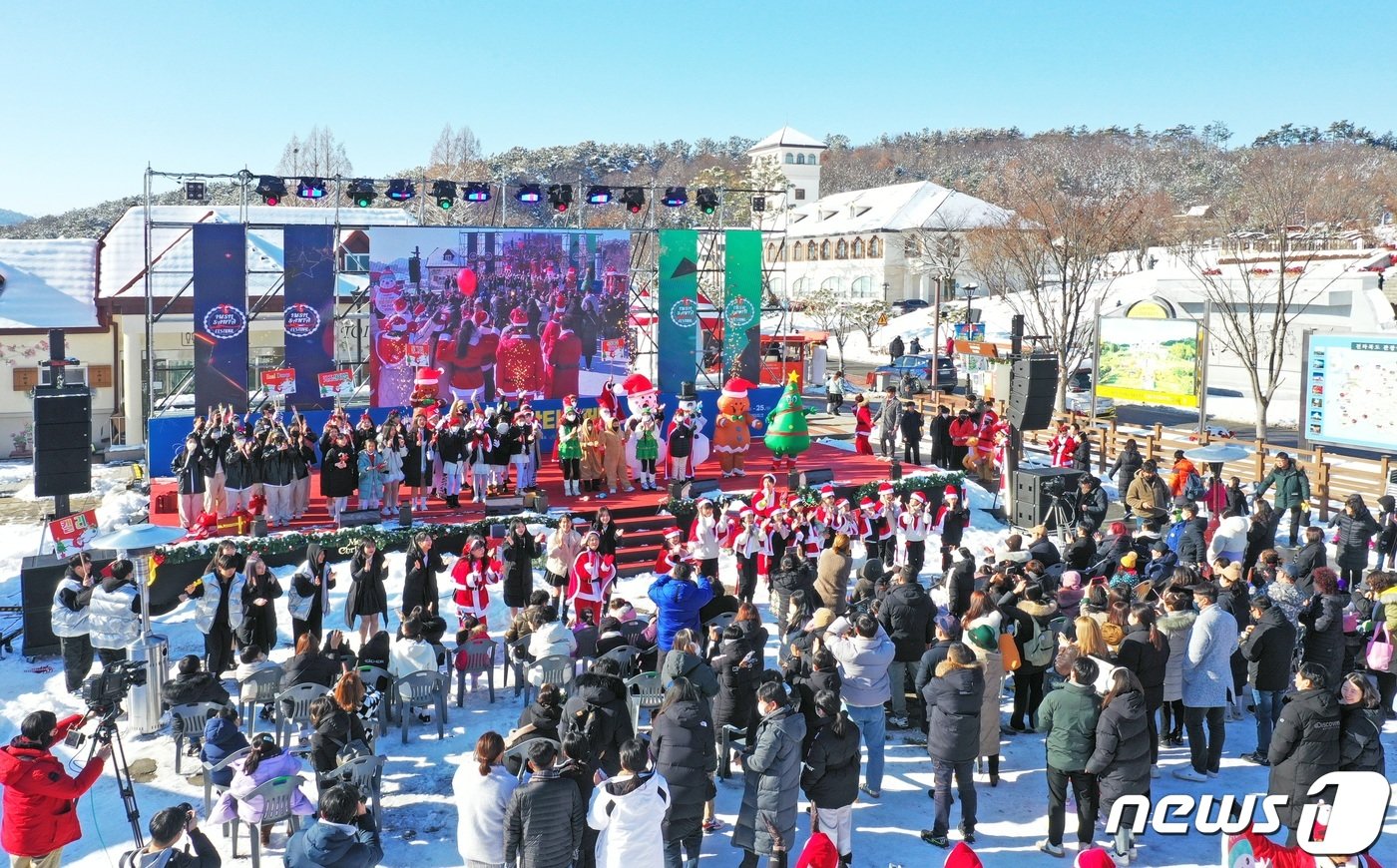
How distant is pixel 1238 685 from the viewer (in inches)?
394

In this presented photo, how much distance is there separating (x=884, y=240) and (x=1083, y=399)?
1135 inches

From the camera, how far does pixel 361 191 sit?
1914cm

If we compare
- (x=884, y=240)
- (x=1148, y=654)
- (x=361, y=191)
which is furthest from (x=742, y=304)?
(x=884, y=240)

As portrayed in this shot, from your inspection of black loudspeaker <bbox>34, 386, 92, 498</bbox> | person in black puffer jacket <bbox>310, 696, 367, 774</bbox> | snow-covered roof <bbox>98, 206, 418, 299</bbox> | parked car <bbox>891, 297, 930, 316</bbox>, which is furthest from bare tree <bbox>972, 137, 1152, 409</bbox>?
person in black puffer jacket <bbox>310, 696, 367, 774</bbox>

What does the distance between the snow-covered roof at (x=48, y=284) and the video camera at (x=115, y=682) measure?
17186 mm

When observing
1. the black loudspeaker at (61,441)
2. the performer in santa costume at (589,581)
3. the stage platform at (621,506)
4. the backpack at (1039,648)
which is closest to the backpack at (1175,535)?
the backpack at (1039,648)

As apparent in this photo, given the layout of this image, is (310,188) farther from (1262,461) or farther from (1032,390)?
(1262,461)

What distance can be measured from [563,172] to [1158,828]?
379 ft

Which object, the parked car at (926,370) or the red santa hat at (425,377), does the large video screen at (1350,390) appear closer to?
the red santa hat at (425,377)

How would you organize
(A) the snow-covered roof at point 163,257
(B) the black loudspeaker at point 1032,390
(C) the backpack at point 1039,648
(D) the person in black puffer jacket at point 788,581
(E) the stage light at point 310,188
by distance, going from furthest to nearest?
(A) the snow-covered roof at point 163,257 < (E) the stage light at point 310,188 < (B) the black loudspeaker at point 1032,390 < (D) the person in black puffer jacket at point 788,581 < (C) the backpack at point 1039,648

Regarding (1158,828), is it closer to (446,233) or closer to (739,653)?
(739,653)

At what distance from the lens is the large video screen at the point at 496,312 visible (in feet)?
64.4

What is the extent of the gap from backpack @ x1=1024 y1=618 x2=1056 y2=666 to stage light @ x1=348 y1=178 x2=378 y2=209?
13.9m

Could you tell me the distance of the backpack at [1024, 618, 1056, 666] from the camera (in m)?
9.31
